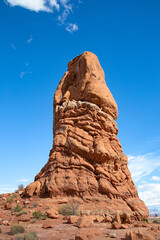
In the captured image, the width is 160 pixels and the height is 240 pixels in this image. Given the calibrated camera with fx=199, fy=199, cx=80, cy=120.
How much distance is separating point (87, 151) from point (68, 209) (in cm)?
477

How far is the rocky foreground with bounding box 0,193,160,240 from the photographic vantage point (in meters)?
8.25

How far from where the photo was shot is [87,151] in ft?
53.1

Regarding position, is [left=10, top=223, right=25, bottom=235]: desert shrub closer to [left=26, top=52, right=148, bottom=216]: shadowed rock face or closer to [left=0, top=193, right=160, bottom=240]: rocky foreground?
[left=0, top=193, right=160, bottom=240]: rocky foreground

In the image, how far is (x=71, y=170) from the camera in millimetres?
15539

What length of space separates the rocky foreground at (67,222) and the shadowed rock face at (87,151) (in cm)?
103

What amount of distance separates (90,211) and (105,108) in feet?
30.5

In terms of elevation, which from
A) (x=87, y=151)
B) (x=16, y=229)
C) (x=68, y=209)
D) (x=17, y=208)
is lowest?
(x=16, y=229)

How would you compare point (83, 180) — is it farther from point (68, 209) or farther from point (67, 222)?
point (67, 222)

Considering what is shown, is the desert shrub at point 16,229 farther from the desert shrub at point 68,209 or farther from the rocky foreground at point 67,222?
the desert shrub at point 68,209

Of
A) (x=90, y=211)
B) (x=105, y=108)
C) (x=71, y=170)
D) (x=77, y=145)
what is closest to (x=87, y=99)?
(x=105, y=108)

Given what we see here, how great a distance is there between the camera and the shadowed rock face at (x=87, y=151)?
48.4ft

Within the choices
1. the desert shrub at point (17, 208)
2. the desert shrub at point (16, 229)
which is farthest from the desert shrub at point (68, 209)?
the desert shrub at point (16, 229)

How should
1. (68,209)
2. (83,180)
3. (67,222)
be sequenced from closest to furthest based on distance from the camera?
(67,222) → (68,209) → (83,180)

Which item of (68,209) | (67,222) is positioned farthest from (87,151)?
(67,222)
